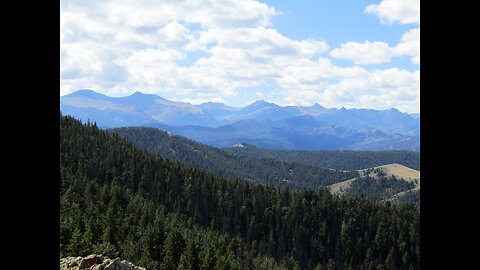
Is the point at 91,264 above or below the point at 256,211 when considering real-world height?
above

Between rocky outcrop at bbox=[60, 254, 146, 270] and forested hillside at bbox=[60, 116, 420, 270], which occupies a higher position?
rocky outcrop at bbox=[60, 254, 146, 270]

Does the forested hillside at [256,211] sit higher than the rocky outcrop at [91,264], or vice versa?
the rocky outcrop at [91,264]

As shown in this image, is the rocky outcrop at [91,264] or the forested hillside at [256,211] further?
the forested hillside at [256,211]

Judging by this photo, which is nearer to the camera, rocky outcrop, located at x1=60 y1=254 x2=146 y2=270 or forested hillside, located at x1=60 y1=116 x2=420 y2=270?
rocky outcrop, located at x1=60 y1=254 x2=146 y2=270

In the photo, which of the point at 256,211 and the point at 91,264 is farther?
the point at 256,211
